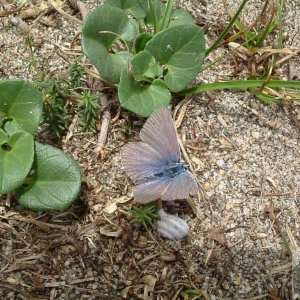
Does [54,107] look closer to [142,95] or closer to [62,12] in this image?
[142,95]

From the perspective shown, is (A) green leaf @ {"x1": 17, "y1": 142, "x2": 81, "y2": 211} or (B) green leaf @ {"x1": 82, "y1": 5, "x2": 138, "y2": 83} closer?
(A) green leaf @ {"x1": 17, "y1": 142, "x2": 81, "y2": 211}

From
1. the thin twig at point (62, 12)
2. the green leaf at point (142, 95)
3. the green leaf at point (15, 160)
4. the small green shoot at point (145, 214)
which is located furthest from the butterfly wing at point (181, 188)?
the thin twig at point (62, 12)

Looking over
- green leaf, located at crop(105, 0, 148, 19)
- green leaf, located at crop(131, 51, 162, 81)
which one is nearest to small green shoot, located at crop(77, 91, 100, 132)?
green leaf, located at crop(131, 51, 162, 81)

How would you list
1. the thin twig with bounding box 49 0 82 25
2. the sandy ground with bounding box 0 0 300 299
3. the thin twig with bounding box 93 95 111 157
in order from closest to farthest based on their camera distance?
1. the sandy ground with bounding box 0 0 300 299
2. the thin twig with bounding box 93 95 111 157
3. the thin twig with bounding box 49 0 82 25

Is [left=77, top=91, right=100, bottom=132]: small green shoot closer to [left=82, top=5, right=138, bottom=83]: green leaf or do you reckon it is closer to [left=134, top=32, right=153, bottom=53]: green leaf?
[left=82, top=5, right=138, bottom=83]: green leaf

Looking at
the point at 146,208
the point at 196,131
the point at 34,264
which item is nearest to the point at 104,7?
the point at 196,131

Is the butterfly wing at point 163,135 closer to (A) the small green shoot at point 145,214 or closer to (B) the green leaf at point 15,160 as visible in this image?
(A) the small green shoot at point 145,214
